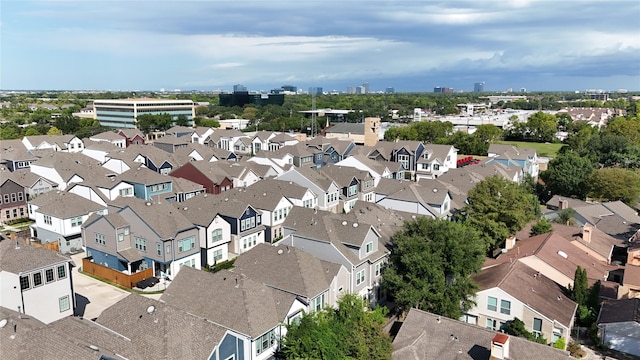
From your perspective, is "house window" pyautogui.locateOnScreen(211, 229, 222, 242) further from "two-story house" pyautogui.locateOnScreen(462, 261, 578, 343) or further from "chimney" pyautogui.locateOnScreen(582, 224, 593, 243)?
"chimney" pyautogui.locateOnScreen(582, 224, 593, 243)

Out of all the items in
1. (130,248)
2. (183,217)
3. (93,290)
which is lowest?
(93,290)

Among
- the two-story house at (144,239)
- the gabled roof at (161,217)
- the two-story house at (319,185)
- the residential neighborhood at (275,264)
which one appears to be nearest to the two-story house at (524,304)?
the residential neighborhood at (275,264)

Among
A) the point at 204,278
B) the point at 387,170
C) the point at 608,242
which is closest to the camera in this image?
the point at 204,278

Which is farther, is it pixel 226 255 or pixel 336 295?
pixel 226 255

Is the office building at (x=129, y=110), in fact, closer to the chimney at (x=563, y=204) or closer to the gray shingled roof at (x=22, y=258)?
the gray shingled roof at (x=22, y=258)

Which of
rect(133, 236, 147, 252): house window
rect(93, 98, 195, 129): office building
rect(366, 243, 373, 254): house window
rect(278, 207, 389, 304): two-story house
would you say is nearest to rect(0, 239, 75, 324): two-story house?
rect(133, 236, 147, 252): house window

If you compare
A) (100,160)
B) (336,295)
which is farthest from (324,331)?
(100,160)

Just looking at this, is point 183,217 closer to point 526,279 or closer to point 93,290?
point 93,290
